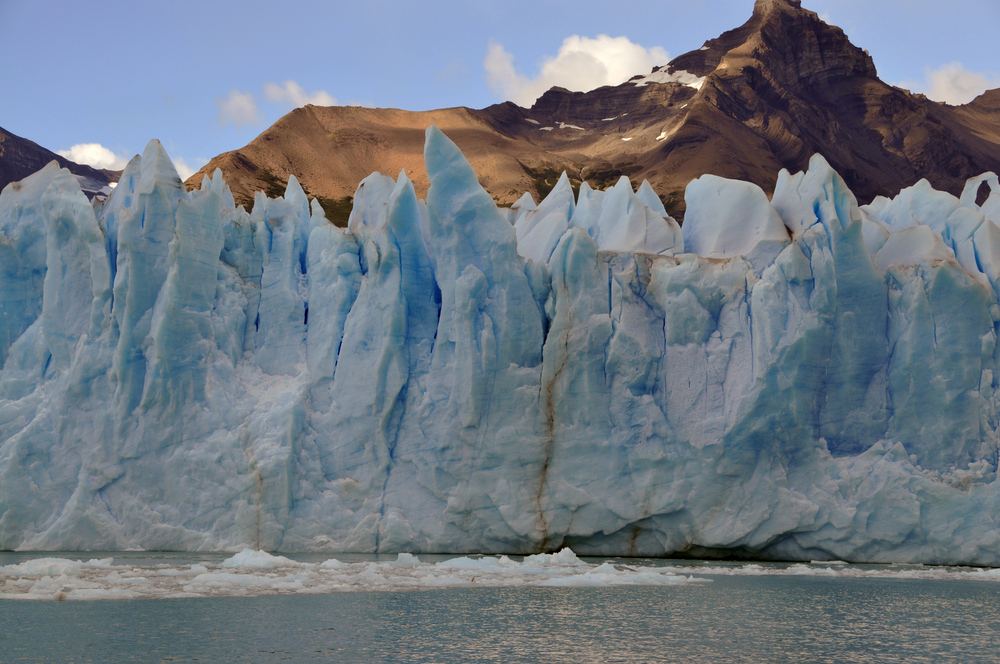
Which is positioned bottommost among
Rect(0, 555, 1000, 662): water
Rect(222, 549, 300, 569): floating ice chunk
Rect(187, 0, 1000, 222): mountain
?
Rect(0, 555, 1000, 662): water

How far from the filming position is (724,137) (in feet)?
171

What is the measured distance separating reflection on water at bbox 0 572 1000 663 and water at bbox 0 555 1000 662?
0.02 meters

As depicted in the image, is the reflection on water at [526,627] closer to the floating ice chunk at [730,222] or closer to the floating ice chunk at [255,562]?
the floating ice chunk at [255,562]

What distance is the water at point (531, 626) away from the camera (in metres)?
7.10

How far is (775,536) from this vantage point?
1305 centimetres

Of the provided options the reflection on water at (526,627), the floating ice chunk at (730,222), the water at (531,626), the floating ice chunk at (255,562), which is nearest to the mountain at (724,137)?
the floating ice chunk at (730,222)

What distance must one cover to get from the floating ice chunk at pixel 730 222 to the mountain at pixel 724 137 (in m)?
29.4

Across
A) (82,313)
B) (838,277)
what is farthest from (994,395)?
(82,313)

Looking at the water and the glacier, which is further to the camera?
the glacier

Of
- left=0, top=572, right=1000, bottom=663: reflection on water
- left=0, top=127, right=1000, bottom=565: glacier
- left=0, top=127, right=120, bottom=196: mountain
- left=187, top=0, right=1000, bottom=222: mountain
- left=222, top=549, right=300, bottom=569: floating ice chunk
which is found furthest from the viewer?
left=187, top=0, right=1000, bottom=222: mountain

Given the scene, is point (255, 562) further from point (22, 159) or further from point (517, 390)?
point (22, 159)

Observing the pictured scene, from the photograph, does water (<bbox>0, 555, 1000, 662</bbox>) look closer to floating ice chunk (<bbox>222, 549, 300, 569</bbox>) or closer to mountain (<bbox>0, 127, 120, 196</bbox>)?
floating ice chunk (<bbox>222, 549, 300, 569</bbox>)

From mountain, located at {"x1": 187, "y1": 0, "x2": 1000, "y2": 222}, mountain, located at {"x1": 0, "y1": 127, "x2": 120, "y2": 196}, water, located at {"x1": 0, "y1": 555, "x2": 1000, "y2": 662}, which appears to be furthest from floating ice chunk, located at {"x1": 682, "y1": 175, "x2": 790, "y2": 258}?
mountain, located at {"x1": 0, "y1": 127, "x2": 120, "y2": 196}

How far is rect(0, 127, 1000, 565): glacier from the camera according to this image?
1314 centimetres
